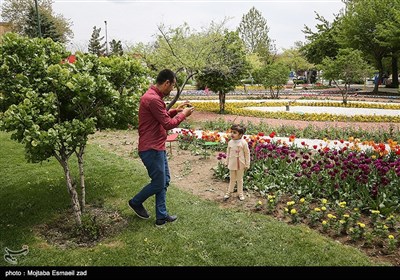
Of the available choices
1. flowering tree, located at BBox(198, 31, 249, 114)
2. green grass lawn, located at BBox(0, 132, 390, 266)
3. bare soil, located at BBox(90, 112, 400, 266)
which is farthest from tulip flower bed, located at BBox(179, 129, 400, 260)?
flowering tree, located at BBox(198, 31, 249, 114)

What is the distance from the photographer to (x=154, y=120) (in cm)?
405

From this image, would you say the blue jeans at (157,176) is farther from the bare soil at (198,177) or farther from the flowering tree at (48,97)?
the bare soil at (198,177)

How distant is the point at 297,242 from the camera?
3896 millimetres

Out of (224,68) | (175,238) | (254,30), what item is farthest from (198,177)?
(254,30)

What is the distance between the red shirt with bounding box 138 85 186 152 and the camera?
392cm

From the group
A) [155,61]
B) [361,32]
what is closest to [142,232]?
[155,61]

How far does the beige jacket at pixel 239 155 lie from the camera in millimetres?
5214

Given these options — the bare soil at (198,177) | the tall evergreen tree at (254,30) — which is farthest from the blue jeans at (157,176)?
the tall evergreen tree at (254,30)

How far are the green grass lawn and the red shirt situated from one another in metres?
1.07

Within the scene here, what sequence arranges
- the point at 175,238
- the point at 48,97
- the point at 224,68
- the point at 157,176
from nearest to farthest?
the point at 48,97 < the point at 175,238 < the point at 157,176 < the point at 224,68

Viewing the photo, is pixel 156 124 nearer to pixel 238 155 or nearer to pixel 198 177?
pixel 238 155

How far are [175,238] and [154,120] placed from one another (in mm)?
1386

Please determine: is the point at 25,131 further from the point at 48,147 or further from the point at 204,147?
the point at 204,147

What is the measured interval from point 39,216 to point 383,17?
31.2 meters
